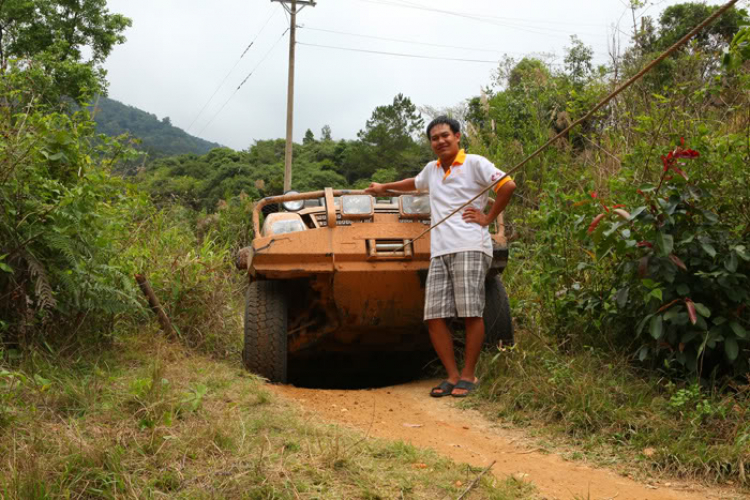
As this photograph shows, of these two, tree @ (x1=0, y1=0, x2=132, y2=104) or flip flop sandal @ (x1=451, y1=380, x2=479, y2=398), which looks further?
tree @ (x1=0, y1=0, x2=132, y2=104)

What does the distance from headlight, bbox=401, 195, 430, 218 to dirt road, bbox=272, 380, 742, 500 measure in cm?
123

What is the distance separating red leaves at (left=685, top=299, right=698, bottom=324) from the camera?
3135mm

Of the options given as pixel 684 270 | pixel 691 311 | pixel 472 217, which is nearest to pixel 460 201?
pixel 472 217

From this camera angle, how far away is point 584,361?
3.79 metres

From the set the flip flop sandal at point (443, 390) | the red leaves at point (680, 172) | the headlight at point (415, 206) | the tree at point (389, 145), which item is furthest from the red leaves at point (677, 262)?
the tree at point (389, 145)

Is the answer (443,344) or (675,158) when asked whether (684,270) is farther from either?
(443,344)

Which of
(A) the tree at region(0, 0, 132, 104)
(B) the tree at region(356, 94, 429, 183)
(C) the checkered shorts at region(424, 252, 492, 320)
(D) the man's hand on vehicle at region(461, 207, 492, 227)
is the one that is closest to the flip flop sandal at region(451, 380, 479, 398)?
(C) the checkered shorts at region(424, 252, 492, 320)

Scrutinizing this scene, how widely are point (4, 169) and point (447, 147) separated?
2.63m

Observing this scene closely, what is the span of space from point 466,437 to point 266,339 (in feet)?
5.62

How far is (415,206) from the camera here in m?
4.59

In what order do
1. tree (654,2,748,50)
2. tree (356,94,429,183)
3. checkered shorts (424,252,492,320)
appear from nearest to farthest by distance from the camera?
1. checkered shorts (424,252,492,320)
2. tree (654,2,748,50)
3. tree (356,94,429,183)

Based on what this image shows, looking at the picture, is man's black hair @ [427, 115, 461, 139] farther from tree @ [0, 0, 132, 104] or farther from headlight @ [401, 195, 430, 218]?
A: tree @ [0, 0, 132, 104]

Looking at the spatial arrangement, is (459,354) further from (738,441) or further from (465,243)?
(738,441)

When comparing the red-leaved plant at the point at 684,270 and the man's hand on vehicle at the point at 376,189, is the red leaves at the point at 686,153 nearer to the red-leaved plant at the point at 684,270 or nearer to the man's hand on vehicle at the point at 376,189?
the red-leaved plant at the point at 684,270
